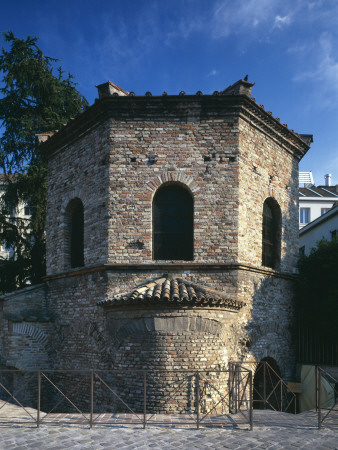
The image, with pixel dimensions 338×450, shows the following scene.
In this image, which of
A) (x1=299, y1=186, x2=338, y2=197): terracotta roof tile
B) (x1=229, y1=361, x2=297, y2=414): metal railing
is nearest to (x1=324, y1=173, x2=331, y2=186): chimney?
(x1=299, y1=186, x2=338, y2=197): terracotta roof tile

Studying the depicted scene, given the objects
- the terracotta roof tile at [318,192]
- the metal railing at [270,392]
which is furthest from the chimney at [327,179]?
the metal railing at [270,392]

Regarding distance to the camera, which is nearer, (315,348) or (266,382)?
(266,382)

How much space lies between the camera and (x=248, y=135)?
413 inches

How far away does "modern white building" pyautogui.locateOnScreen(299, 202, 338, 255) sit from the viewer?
18172 mm

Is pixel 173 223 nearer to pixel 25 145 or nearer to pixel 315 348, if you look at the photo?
pixel 315 348

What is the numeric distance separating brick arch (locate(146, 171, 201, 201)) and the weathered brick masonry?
0.08ft

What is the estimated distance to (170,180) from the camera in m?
9.91

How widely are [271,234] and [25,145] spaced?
10.8m

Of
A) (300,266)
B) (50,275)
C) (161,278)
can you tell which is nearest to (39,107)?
(50,275)

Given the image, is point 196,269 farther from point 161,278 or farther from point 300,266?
point 300,266

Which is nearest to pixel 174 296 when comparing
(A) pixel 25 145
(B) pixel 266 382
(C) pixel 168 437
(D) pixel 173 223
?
(D) pixel 173 223

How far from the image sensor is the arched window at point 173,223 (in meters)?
10.0

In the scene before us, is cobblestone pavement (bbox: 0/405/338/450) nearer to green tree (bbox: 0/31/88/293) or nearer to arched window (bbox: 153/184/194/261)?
arched window (bbox: 153/184/194/261)

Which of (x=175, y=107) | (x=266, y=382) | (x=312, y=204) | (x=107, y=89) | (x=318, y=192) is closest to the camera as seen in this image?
(x=175, y=107)
